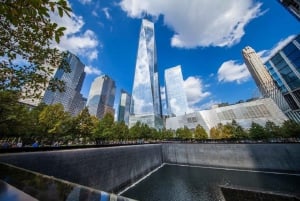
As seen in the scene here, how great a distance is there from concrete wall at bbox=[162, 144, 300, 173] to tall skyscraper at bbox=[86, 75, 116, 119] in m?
109

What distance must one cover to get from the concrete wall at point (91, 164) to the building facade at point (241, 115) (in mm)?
45554

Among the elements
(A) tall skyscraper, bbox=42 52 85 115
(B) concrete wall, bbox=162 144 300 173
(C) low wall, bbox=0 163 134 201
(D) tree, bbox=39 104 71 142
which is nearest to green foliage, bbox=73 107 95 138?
(D) tree, bbox=39 104 71 142

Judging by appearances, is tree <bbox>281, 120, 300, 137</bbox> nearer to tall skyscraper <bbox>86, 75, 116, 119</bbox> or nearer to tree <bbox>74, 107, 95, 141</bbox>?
tree <bbox>74, 107, 95, 141</bbox>

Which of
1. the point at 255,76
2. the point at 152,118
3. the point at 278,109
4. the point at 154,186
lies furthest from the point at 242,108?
the point at 154,186

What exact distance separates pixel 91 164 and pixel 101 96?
135624 mm

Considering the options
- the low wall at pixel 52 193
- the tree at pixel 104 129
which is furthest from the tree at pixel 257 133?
the low wall at pixel 52 193

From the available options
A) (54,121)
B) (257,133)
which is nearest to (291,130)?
(257,133)

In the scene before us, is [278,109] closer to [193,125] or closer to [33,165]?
[193,125]

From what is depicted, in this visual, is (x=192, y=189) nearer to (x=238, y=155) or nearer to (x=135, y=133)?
(x=238, y=155)

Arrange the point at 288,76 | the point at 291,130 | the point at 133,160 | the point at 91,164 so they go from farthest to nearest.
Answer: the point at 288,76
the point at 291,130
the point at 133,160
the point at 91,164

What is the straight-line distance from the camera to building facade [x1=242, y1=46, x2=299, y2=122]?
40594 mm

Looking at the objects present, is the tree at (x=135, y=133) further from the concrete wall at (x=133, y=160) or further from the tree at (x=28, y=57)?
the tree at (x=28, y=57)

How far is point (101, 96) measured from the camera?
454 ft

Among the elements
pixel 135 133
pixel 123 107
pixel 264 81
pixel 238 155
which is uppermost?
pixel 123 107
